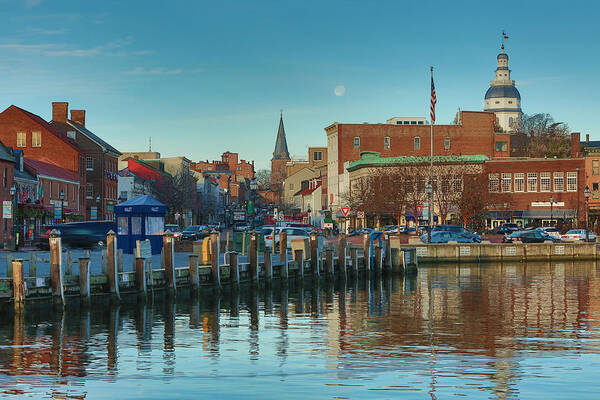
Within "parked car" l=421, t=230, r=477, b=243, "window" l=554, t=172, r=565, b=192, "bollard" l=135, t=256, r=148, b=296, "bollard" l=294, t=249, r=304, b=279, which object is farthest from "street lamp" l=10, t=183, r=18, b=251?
"window" l=554, t=172, r=565, b=192

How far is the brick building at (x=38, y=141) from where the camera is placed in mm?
99250

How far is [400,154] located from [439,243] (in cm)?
7027

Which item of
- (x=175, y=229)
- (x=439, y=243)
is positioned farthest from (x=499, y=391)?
(x=175, y=229)

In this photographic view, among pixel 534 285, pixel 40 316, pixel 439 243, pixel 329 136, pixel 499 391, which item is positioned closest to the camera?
pixel 499 391

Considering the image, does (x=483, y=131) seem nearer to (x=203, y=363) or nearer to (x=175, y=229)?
(x=175, y=229)

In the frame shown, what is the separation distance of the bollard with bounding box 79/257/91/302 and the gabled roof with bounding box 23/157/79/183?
5201cm

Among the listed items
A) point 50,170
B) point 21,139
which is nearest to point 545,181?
point 50,170

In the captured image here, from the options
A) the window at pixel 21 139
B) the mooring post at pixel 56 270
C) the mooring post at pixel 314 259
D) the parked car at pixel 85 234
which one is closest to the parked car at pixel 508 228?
the parked car at pixel 85 234

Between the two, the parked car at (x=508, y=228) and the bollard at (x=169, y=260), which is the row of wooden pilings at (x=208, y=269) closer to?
the bollard at (x=169, y=260)

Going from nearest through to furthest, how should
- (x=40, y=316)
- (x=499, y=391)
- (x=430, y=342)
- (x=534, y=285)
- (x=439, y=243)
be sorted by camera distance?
1. (x=499, y=391)
2. (x=430, y=342)
3. (x=40, y=316)
4. (x=534, y=285)
5. (x=439, y=243)

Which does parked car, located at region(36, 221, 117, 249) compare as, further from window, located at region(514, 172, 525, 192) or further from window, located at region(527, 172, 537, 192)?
window, located at region(527, 172, 537, 192)

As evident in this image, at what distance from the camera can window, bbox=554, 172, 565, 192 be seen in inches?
4535

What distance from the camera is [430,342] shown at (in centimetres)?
2736

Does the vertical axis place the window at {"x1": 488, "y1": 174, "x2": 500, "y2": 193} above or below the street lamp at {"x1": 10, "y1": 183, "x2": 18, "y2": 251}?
above
